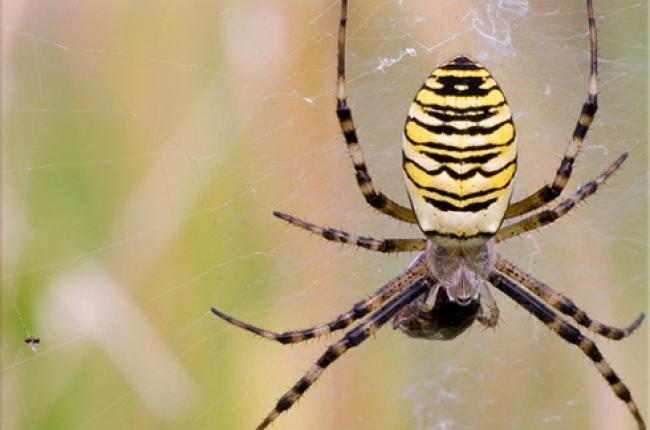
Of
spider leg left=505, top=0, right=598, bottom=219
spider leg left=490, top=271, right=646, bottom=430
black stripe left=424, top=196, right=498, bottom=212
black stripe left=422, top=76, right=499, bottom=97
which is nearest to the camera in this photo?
black stripe left=422, top=76, right=499, bottom=97

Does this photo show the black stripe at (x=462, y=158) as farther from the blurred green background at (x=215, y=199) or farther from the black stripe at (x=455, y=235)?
the blurred green background at (x=215, y=199)

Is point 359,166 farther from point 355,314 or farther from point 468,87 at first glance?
point 468,87

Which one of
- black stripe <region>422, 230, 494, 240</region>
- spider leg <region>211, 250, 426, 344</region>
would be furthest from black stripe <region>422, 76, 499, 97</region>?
spider leg <region>211, 250, 426, 344</region>

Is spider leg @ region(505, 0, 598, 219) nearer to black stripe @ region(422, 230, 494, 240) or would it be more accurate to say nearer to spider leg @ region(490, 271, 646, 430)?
black stripe @ region(422, 230, 494, 240)

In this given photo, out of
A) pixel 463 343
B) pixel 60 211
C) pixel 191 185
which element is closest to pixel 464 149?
pixel 191 185

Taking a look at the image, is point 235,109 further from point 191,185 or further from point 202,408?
point 202,408

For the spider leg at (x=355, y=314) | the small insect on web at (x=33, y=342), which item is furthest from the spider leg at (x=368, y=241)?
the small insect on web at (x=33, y=342)

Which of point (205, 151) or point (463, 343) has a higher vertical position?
point (205, 151)
